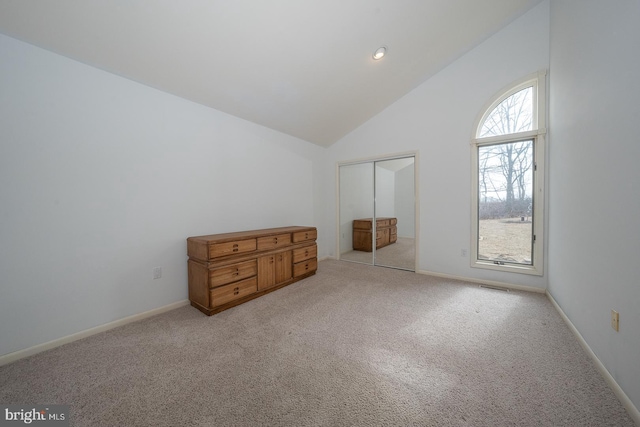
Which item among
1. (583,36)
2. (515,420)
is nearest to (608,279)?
(515,420)

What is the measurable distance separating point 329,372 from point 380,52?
3.44m

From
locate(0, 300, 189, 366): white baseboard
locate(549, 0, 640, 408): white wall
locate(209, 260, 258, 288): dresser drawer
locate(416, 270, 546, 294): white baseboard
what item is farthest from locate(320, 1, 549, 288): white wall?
locate(0, 300, 189, 366): white baseboard

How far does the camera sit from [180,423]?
1.21 metres

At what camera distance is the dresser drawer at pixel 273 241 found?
9.81 feet

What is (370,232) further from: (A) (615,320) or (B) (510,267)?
(A) (615,320)

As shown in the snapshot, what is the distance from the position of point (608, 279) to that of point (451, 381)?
127 centimetres

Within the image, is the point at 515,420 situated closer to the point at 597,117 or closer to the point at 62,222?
the point at 597,117

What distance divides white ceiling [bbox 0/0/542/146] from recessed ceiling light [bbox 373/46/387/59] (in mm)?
61

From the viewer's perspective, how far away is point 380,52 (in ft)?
9.31

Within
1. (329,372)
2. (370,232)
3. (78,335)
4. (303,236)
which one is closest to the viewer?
(329,372)

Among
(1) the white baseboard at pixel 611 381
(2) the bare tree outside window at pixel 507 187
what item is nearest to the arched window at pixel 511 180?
(2) the bare tree outside window at pixel 507 187

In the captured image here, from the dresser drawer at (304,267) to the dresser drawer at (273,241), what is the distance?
43 centimetres

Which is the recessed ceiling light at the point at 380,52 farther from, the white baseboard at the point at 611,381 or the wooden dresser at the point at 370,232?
the white baseboard at the point at 611,381

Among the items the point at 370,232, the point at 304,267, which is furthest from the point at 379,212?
the point at 304,267
